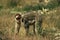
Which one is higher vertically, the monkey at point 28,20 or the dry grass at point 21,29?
the monkey at point 28,20

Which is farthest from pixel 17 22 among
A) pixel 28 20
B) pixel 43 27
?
pixel 43 27

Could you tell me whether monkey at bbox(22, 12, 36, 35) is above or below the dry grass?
above

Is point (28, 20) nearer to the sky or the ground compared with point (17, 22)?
nearer to the sky

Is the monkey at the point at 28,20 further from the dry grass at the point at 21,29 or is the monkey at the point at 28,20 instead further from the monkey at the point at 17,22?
the dry grass at the point at 21,29

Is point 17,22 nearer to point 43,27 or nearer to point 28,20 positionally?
point 28,20

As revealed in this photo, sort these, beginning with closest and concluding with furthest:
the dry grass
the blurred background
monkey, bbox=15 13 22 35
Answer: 1. the dry grass
2. the blurred background
3. monkey, bbox=15 13 22 35

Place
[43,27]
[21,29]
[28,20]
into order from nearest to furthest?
[28,20] → [21,29] → [43,27]

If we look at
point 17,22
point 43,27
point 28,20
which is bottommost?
point 43,27

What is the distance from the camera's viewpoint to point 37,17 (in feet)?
52.0

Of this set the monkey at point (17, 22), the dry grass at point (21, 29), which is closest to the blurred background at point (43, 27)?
the dry grass at point (21, 29)

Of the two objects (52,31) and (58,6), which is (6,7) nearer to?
(58,6)

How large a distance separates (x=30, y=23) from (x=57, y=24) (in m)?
2.30

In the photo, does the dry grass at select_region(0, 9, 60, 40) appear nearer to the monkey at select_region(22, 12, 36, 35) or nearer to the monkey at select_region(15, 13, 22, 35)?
the monkey at select_region(15, 13, 22, 35)

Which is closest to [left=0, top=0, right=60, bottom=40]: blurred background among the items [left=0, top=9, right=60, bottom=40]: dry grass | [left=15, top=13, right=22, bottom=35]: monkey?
[left=0, top=9, right=60, bottom=40]: dry grass
